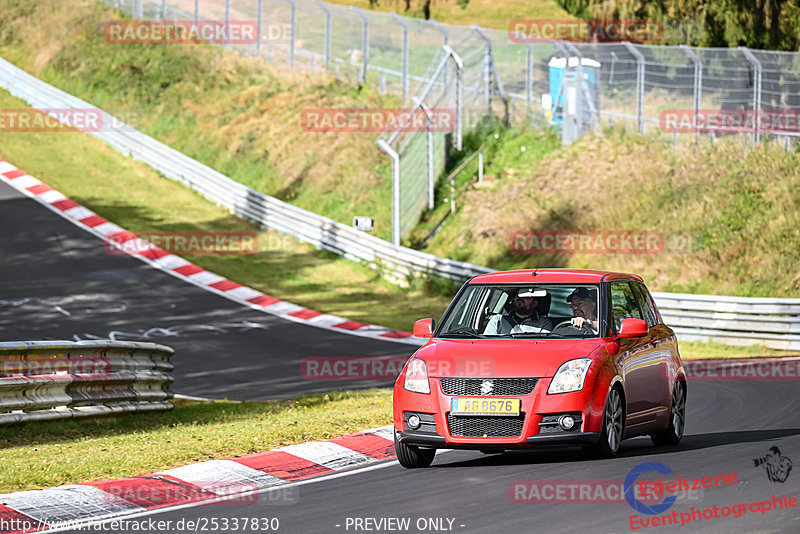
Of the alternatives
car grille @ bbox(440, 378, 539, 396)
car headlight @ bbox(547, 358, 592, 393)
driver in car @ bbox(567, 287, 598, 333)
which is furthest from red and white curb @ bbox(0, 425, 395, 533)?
driver in car @ bbox(567, 287, 598, 333)

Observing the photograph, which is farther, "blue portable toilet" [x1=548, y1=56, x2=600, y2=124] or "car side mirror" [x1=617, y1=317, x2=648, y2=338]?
"blue portable toilet" [x1=548, y1=56, x2=600, y2=124]

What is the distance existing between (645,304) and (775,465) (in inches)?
92.6

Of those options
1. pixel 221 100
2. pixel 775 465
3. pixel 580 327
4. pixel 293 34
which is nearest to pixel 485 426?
pixel 580 327

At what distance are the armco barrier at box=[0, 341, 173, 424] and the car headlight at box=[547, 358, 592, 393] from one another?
5.52 metres

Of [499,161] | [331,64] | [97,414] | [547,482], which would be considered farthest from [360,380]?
[331,64]

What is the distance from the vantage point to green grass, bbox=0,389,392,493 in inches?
375

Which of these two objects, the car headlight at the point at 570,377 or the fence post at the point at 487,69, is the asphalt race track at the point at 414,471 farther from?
the fence post at the point at 487,69

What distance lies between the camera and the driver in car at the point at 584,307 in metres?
10.0

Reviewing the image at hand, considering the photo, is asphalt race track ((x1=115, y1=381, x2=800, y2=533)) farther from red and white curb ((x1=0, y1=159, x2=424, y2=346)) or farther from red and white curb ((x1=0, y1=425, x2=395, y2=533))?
red and white curb ((x1=0, y1=159, x2=424, y2=346))

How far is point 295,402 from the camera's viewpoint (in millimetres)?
15672

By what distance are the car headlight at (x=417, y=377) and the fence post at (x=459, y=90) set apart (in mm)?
26688

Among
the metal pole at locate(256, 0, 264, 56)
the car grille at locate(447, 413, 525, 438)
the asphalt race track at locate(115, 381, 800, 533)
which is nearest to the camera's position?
the asphalt race track at locate(115, 381, 800, 533)

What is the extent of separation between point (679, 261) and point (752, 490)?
20.6 meters

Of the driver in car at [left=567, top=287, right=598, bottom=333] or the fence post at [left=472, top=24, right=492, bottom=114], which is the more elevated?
the fence post at [left=472, top=24, right=492, bottom=114]
